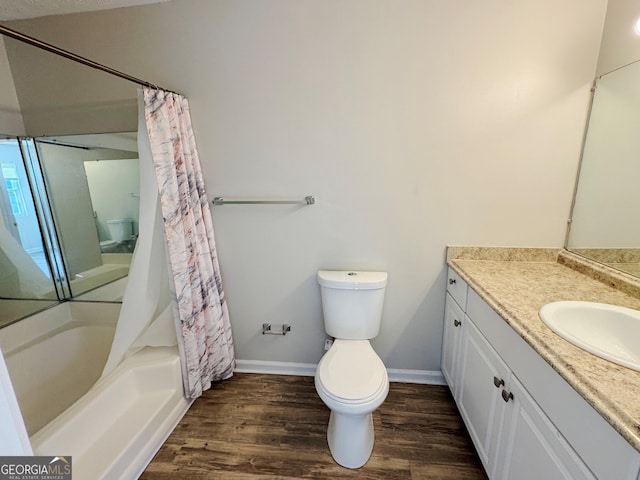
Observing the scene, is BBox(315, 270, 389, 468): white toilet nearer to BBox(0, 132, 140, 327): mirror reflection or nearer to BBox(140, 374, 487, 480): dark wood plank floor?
BBox(140, 374, 487, 480): dark wood plank floor

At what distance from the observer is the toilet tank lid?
1610mm

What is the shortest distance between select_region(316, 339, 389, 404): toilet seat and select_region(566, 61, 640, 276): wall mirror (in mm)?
1226

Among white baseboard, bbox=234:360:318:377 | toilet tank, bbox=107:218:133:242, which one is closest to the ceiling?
toilet tank, bbox=107:218:133:242

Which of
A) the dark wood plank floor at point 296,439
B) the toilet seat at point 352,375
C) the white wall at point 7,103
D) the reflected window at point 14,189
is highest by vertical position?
the white wall at point 7,103

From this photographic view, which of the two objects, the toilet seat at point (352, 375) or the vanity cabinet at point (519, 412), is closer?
the vanity cabinet at point (519, 412)

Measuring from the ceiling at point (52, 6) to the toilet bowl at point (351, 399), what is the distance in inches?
87.2

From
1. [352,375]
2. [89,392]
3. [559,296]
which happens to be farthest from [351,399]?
[89,392]

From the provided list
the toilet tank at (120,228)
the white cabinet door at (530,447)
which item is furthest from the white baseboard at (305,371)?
the toilet tank at (120,228)

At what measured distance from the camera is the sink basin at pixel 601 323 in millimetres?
999

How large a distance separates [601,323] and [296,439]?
1.48 meters

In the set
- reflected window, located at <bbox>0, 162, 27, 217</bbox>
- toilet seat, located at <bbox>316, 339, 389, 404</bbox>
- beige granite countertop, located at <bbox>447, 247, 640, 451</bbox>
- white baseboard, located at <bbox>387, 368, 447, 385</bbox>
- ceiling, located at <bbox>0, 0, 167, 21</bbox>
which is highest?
ceiling, located at <bbox>0, 0, 167, 21</bbox>

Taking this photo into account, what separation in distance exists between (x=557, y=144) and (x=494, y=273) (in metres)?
0.77

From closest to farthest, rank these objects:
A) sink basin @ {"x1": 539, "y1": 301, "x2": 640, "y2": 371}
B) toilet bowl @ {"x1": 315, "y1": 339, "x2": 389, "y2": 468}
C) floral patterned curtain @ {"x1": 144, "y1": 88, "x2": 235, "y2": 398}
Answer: sink basin @ {"x1": 539, "y1": 301, "x2": 640, "y2": 371} < toilet bowl @ {"x1": 315, "y1": 339, "x2": 389, "y2": 468} < floral patterned curtain @ {"x1": 144, "y1": 88, "x2": 235, "y2": 398}

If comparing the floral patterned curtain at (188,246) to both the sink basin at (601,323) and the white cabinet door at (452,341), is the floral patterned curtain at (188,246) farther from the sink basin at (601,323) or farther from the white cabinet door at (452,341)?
the sink basin at (601,323)
